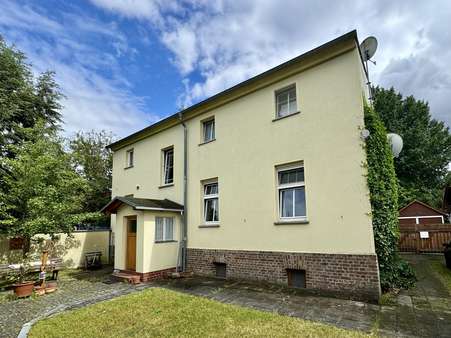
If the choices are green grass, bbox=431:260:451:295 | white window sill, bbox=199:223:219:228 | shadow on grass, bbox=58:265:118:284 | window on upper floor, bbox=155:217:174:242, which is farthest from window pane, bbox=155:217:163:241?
green grass, bbox=431:260:451:295

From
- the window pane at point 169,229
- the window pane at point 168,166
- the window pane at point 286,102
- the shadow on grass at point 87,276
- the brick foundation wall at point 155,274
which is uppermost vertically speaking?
the window pane at point 286,102

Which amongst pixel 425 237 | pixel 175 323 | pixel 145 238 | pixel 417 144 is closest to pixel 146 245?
pixel 145 238

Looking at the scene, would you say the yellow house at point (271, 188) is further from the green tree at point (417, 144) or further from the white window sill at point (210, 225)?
the green tree at point (417, 144)

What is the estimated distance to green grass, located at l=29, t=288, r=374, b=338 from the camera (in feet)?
15.1

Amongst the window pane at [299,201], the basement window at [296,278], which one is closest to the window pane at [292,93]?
the window pane at [299,201]

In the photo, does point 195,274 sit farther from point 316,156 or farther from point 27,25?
point 27,25

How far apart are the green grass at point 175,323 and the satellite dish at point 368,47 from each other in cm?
799

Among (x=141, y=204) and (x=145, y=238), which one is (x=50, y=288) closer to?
(x=145, y=238)

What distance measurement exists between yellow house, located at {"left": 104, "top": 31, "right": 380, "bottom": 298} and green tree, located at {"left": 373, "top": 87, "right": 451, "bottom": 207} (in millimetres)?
22425

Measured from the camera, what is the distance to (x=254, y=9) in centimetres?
787

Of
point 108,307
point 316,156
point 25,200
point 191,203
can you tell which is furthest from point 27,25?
point 316,156

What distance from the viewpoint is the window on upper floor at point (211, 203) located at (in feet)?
33.5

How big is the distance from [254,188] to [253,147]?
1.42 m

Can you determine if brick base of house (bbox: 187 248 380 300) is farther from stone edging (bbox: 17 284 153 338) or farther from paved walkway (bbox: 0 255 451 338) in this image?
stone edging (bbox: 17 284 153 338)
